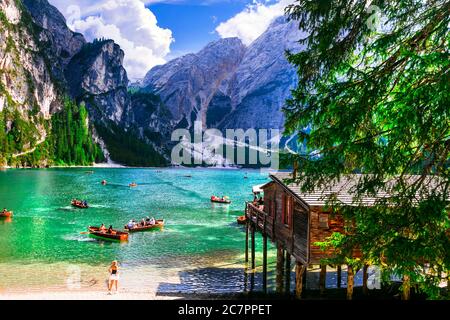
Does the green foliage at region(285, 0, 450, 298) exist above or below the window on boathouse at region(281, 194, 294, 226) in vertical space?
above

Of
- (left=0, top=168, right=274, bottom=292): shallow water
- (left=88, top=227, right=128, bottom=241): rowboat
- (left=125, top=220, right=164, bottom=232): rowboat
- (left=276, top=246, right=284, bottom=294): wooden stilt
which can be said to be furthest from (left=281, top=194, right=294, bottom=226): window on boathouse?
(left=125, top=220, right=164, bottom=232): rowboat

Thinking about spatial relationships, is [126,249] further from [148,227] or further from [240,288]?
[240,288]

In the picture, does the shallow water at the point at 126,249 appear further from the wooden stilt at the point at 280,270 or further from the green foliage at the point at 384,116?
the green foliage at the point at 384,116

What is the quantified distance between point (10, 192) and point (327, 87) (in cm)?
10339

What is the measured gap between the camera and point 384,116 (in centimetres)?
959

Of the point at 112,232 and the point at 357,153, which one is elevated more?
the point at 357,153

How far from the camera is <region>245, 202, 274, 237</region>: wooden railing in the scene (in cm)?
3238

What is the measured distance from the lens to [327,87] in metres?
10.1

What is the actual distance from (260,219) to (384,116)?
84.9 ft

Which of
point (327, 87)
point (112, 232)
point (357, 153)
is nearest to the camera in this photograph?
point (357, 153)

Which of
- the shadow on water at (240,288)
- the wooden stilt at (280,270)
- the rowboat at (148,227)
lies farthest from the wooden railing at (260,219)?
the rowboat at (148,227)

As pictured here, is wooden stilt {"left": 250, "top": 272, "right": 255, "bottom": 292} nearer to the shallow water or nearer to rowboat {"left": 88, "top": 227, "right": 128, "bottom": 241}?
the shallow water
